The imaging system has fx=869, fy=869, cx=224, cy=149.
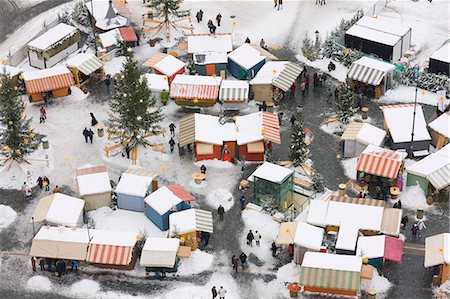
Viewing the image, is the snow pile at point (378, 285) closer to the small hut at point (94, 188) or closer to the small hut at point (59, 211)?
the small hut at point (94, 188)

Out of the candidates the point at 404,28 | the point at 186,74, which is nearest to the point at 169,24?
the point at 186,74

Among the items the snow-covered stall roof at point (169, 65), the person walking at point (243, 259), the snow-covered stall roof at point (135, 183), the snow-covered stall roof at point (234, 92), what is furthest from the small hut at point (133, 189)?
the snow-covered stall roof at point (169, 65)

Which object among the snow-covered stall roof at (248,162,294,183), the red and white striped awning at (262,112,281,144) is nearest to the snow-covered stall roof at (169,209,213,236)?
the snow-covered stall roof at (248,162,294,183)

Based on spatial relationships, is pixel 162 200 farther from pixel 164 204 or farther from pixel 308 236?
pixel 308 236

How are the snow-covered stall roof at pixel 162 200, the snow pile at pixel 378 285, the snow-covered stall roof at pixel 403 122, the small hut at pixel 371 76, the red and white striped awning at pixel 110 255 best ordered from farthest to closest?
the small hut at pixel 371 76 < the snow-covered stall roof at pixel 403 122 < the snow-covered stall roof at pixel 162 200 < the red and white striped awning at pixel 110 255 < the snow pile at pixel 378 285

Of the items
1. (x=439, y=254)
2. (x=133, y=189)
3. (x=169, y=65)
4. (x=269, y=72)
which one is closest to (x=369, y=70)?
(x=269, y=72)

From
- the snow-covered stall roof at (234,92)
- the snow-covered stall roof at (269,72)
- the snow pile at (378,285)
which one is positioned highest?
the snow-covered stall roof at (269,72)

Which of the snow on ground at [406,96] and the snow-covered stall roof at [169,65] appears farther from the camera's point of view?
the snow-covered stall roof at [169,65]
